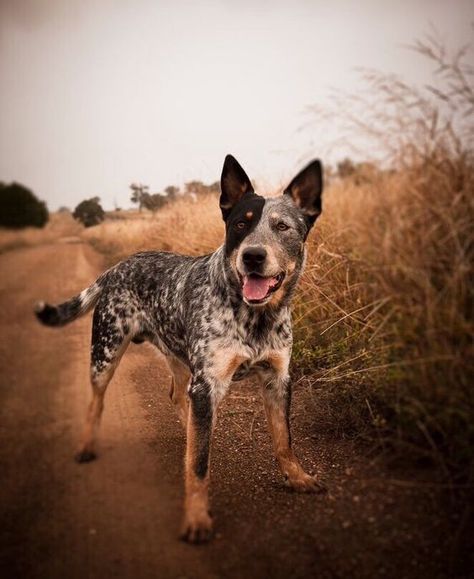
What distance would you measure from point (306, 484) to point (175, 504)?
93 cm

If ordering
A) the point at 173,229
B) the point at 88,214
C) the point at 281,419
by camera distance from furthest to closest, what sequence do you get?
1. the point at 88,214
2. the point at 173,229
3. the point at 281,419

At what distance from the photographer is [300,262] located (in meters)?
3.26

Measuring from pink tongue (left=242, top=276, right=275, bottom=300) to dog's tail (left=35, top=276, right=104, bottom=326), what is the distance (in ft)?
5.95

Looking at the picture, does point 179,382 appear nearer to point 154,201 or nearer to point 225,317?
point 225,317

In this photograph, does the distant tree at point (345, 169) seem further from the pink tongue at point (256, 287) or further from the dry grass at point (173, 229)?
the dry grass at point (173, 229)

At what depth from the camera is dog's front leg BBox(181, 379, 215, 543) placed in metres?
2.49

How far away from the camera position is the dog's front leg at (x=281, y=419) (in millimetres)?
3055

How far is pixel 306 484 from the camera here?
295 cm

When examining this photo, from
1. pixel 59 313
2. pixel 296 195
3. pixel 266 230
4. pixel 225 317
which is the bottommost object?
pixel 59 313

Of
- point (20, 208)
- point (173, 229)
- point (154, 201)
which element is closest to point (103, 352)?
point (20, 208)

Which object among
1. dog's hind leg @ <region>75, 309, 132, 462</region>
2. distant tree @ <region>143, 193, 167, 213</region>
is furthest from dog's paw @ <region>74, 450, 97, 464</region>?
distant tree @ <region>143, 193, 167, 213</region>

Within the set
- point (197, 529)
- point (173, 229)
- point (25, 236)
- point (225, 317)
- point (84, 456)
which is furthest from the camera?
point (25, 236)

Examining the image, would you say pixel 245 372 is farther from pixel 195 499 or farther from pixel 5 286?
pixel 5 286

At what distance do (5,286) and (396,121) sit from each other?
29.2 feet
